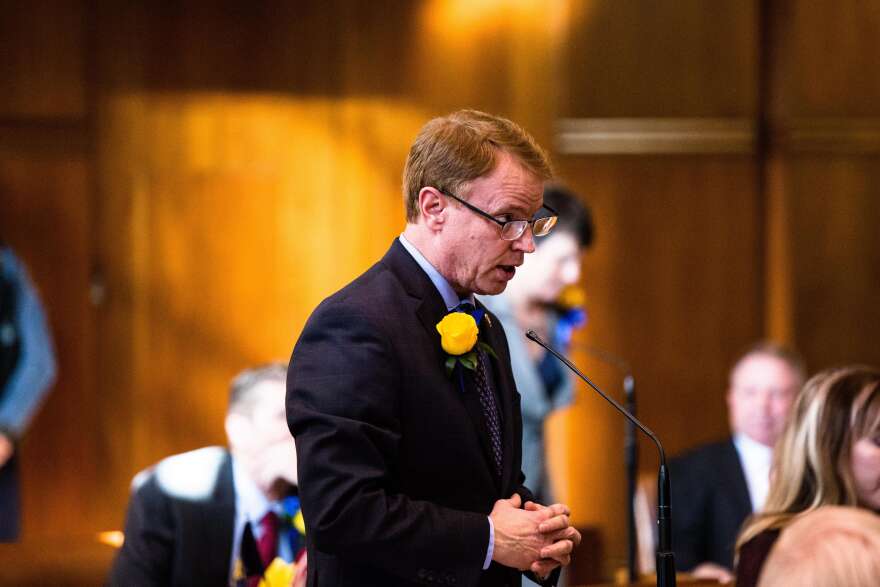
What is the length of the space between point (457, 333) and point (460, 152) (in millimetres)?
294

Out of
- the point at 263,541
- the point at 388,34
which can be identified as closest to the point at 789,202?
the point at 388,34

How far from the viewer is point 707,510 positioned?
3920 mm

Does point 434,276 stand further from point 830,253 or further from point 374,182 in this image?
point 830,253

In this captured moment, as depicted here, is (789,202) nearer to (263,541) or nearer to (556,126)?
(556,126)

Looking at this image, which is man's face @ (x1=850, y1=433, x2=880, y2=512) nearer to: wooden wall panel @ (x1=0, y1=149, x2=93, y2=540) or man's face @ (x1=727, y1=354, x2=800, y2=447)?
man's face @ (x1=727, y1=354, x2=800, y2=447)

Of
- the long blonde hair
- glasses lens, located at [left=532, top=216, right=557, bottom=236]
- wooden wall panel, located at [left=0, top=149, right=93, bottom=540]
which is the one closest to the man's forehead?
the long blonde hair

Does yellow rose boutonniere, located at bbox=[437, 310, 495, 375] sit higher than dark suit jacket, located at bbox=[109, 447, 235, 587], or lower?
higher

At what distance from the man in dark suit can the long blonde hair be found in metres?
0.68

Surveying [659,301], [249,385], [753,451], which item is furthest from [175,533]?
[659,301]

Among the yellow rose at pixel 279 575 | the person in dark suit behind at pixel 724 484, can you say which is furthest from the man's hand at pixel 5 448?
the person in dark suit behind at pixel 724 484

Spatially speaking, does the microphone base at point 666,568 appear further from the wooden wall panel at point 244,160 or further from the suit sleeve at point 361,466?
the wooden wall panel at point 244,160

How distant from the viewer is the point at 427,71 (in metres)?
6.10

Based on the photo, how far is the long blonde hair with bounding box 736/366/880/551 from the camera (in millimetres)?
2611

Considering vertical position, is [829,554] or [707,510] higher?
[829,554]
